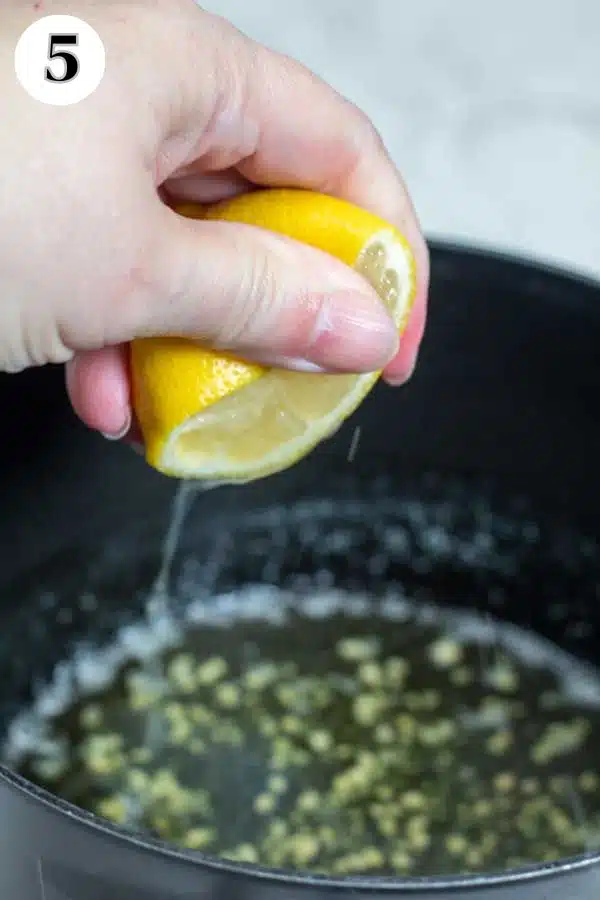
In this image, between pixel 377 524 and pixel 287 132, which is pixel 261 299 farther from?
pixel 377 524

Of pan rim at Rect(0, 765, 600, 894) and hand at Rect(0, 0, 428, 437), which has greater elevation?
hand at Rect(0, 0, 428, 437)

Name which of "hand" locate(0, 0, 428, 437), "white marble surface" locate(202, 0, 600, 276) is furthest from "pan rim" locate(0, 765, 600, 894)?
"white marble surface" locate(202, 0, 600, 276)

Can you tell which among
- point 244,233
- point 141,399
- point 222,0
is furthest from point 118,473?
point 222,0

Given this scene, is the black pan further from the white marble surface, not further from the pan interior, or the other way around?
the white marble surface

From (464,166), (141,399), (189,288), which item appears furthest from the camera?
(464,166)

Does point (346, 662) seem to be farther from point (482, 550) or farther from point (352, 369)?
point (352, 369)

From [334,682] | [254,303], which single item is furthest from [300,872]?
[334,682]

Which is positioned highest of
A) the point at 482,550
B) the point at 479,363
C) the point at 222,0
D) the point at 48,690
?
the point at 222,0
